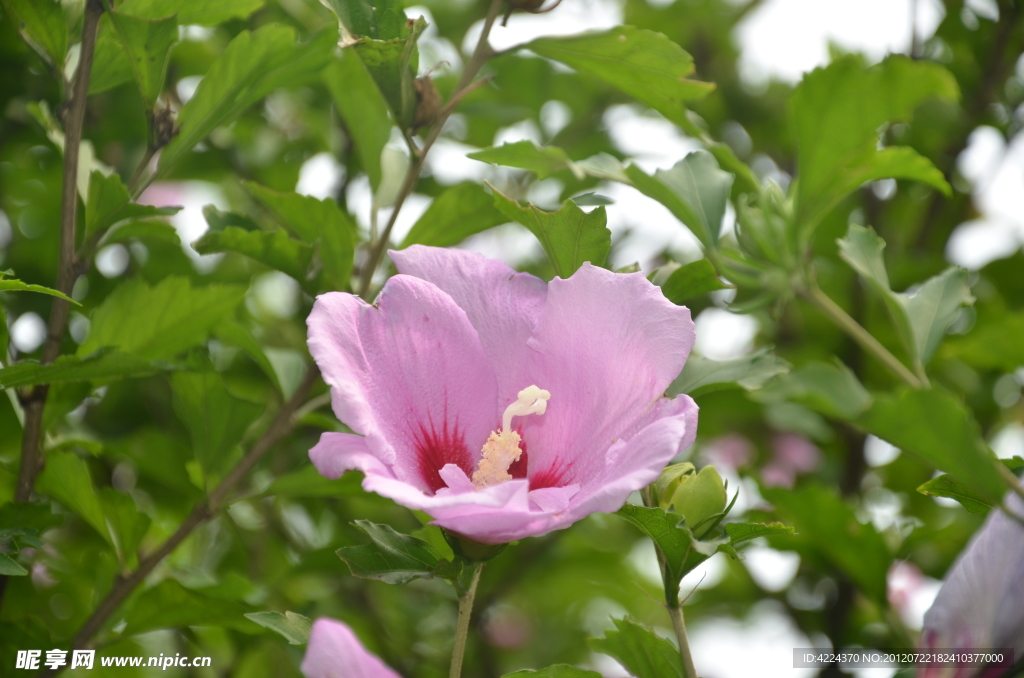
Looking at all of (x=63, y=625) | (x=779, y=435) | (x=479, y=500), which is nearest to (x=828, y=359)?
(x=779, y=435)

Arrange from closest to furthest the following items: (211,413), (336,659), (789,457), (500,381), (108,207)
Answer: (336,659) → (500,381) → (108,207) → (211,413) → (789,457)

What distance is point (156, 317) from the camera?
0.99m

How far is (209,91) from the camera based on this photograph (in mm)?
910

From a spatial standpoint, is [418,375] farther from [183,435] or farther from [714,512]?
[183,435]

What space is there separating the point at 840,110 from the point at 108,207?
85 centimetres

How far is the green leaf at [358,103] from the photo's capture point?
107cm

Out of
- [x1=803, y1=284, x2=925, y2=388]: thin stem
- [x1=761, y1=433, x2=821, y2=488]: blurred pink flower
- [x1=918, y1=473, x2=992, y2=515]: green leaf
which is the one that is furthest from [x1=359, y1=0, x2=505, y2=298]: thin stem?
[x1=761, y1=433, x2=821, y2=488]: blurred pink flower

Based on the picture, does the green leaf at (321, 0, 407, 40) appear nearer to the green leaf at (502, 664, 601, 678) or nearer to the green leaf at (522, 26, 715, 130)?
the green leaf at (522, 26, 715, 130)

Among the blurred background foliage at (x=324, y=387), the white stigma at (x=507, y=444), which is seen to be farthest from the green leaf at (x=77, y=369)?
the white stigma at (x=507, y=444)

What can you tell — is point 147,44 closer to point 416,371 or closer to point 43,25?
point 43,25

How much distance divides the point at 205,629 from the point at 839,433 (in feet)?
4.20

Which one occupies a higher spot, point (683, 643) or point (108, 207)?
point (108, 207)

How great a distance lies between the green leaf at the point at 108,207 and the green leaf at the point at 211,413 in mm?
182

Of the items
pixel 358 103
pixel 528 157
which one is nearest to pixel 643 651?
pixel 528 157
